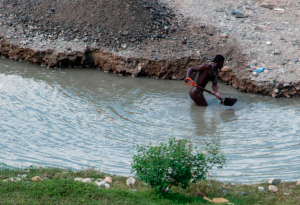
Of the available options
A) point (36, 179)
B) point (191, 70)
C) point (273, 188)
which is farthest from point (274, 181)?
point (191, 70)

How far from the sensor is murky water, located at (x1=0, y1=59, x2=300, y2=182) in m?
5.83

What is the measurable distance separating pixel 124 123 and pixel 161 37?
4825mm

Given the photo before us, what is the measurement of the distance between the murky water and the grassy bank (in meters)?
0.49

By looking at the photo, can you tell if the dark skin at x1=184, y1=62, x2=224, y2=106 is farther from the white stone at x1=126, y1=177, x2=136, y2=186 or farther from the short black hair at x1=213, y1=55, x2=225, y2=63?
the white stone at x1=126, y1=177, x2=136, y2=186

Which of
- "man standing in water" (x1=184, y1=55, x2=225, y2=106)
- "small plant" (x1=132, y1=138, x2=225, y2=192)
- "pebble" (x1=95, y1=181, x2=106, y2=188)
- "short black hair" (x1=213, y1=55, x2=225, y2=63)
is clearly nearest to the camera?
"small plant" (x1=132, y1=138, x2=225, y2=192)

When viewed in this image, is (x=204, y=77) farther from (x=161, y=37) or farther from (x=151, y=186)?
(x=151, y=186)

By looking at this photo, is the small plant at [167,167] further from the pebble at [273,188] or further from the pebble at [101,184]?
the pebble at [273,188]

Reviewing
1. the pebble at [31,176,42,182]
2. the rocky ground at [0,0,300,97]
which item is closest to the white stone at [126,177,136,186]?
the pebble at [31,176,42,182]

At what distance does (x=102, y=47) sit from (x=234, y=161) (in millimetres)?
6424

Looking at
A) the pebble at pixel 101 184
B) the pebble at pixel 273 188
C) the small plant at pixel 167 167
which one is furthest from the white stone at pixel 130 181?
the pebble at pixel 273 188

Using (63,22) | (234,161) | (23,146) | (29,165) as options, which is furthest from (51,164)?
(63,22)

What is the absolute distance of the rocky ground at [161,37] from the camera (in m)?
10.3

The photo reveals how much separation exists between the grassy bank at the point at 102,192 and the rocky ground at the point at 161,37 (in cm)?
512

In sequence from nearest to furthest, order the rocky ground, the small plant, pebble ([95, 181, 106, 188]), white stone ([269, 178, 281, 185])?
1. the small plant
2. pebble ([95, 181, 106, 188])
3. white stone ([269, 178, 281, 185])
4. the rocky ground
